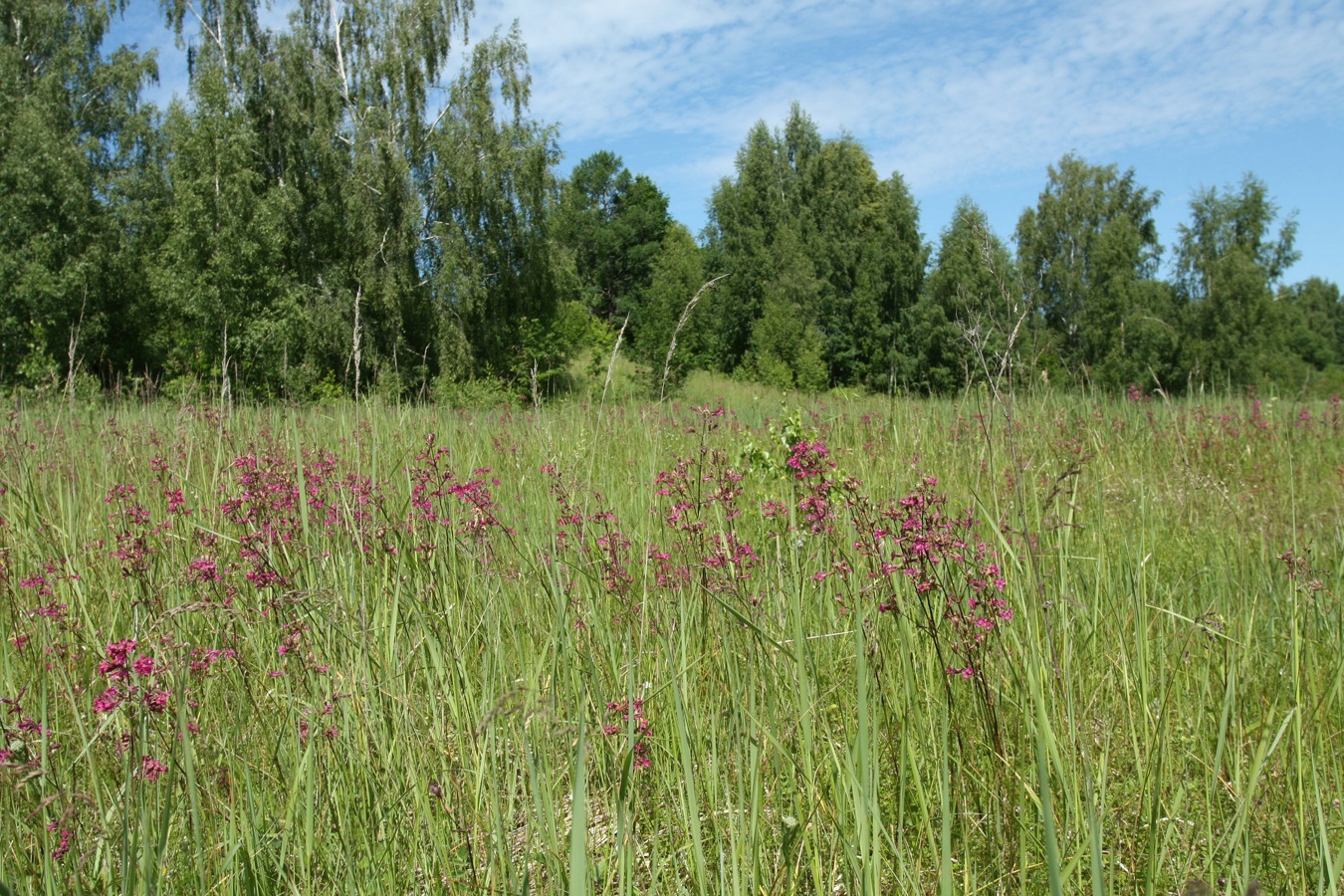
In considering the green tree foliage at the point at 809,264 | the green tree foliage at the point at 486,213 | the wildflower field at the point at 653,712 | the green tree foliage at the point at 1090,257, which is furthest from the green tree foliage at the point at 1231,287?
the wildflower field at the point at 653,712

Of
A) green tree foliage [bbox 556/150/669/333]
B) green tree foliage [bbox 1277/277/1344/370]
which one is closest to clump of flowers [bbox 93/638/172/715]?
green tree foliage [bbox 556/150/669/333]

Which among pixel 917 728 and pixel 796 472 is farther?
pixel 796 472

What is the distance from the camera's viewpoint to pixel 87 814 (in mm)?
1476

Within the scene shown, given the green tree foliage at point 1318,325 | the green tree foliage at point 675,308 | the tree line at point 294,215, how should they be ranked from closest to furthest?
the tree line at point 294,215, the green tree foliage at point 675,308, the green tree foliage at point 1318,325

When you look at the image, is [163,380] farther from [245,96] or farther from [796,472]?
[796,472]

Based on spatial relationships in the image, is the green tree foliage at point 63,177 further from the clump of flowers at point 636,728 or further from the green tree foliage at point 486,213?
the clump of flowers at point 636,728

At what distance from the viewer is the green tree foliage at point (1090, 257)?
42719mm

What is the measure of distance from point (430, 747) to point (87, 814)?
1.91 ft

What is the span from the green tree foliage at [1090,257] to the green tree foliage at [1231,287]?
2214 mm

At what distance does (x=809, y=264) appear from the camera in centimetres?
4097

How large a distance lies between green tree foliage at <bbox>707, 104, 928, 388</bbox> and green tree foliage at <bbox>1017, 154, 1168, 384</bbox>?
8.19 m

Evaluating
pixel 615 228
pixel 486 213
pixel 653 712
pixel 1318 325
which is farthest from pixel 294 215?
pixel 1318 325

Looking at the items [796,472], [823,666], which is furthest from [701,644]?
[796,472]

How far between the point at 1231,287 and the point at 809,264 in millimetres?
20751
